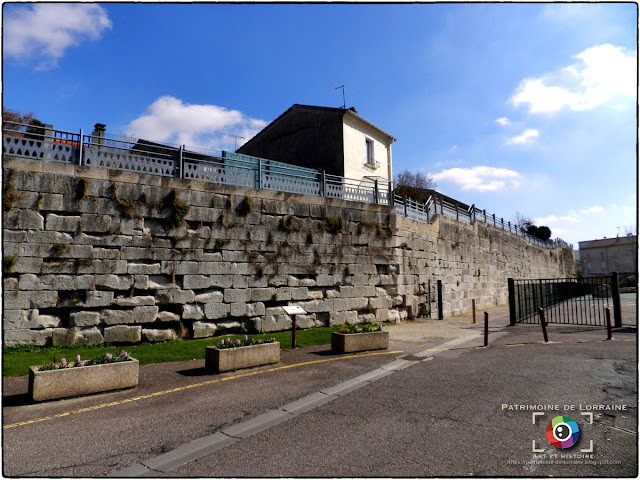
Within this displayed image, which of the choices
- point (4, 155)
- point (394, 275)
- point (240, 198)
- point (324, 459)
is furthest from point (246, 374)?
point (394, 275)

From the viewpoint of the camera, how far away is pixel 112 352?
7.62 meters

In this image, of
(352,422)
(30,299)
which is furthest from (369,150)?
(352,422)

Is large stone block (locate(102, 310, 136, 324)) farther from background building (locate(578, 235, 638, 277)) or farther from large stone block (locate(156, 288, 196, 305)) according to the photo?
background building (locate(578, 235, 638, 277))

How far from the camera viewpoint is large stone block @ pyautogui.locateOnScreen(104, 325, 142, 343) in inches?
362

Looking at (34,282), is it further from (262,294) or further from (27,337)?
(262,294)

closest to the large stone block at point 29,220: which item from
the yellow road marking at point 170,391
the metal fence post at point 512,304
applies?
the yellow road marking at point 170,391

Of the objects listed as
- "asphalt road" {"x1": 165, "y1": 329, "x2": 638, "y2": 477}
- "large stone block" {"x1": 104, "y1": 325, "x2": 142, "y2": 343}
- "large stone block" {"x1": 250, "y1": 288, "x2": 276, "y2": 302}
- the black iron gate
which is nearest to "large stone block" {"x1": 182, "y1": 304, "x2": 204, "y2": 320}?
"large stone block" {"x1": 104, "y1": 325, "x2": 142, "y2": 343}

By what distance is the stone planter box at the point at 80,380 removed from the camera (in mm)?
5398

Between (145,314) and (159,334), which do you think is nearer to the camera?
(145,314)

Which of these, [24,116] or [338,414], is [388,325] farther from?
[24,116]

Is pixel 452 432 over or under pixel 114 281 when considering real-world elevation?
under

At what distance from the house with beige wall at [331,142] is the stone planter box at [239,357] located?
1550 centimetres

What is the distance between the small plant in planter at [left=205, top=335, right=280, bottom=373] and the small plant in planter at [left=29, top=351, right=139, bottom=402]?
4.48 ft

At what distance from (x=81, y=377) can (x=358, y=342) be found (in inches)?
219
